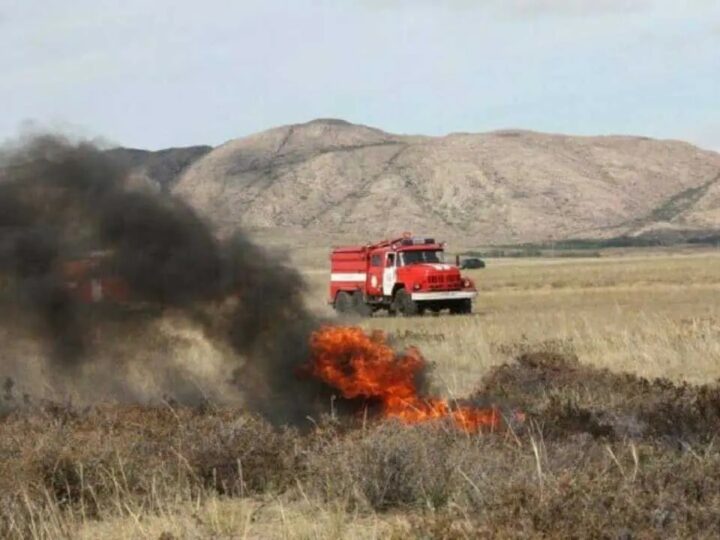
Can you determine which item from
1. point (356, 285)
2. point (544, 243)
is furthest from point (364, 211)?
point (356, 285)

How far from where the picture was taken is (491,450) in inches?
361

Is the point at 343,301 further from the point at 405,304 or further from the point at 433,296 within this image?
the point at 433,296

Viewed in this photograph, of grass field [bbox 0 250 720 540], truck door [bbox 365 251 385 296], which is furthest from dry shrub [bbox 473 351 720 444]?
truck door [bbox 365 251 385 296]

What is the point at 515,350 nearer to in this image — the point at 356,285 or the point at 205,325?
the point at 205,325

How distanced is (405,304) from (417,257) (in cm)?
179

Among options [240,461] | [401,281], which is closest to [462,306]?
[401,281]

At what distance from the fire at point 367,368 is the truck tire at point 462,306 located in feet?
80.6

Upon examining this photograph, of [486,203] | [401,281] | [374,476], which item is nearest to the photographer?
[374,476]

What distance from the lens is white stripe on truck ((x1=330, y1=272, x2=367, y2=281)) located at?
40.6 m

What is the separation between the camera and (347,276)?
41.3 metres

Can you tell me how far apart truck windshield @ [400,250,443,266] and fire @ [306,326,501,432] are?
24.9 metres

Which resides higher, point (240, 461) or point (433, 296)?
point (240, 461)

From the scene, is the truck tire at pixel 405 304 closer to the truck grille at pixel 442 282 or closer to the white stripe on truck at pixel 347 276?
the truck grille at pixel 442 282

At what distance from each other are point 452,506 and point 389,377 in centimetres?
629
